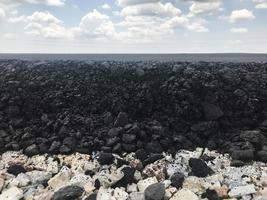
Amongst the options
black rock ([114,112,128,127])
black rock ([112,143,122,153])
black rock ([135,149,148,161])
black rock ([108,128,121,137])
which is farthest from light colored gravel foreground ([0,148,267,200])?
black rock ([114,112,128,127])

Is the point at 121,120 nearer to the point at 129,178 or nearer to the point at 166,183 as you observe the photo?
the point at 129,178

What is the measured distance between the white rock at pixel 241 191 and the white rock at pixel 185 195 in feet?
3.20

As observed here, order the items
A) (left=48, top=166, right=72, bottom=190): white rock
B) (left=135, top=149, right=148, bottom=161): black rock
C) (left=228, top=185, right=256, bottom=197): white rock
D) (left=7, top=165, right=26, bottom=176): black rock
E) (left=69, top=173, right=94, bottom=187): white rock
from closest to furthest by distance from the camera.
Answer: (left=228, top=185, right=256, bottom=197): white rock < (left=69, top=173, right=94, bottom=187): white rock < (left=48, top=166, right=72, bottom=190): white rock < (left=7, top=165, right=26, bottom=176): black rock < (left=135, top=149, right=148, bottom=161): black rock

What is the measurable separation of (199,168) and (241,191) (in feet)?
5.40

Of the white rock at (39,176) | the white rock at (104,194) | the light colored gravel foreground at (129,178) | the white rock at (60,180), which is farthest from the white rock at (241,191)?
the white rock at (39,176)

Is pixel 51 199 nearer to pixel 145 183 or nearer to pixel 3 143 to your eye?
pixel 145 183

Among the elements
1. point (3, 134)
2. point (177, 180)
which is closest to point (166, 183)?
point (177, 180)

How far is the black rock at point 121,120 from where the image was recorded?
16734mm

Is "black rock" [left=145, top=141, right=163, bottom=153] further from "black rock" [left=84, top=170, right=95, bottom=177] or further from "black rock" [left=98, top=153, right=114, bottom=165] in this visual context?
"black rock" [left=84, top=170, right=95, bottom=177]

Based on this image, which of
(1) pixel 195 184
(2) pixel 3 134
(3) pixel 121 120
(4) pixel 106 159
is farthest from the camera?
(2) pixel 3 134

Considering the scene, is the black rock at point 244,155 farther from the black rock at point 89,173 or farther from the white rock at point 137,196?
the black rock at point 89,173

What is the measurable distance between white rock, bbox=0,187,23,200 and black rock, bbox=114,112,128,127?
15.7ft

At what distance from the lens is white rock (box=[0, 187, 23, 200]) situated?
41.8 ft

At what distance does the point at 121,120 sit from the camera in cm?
1683
